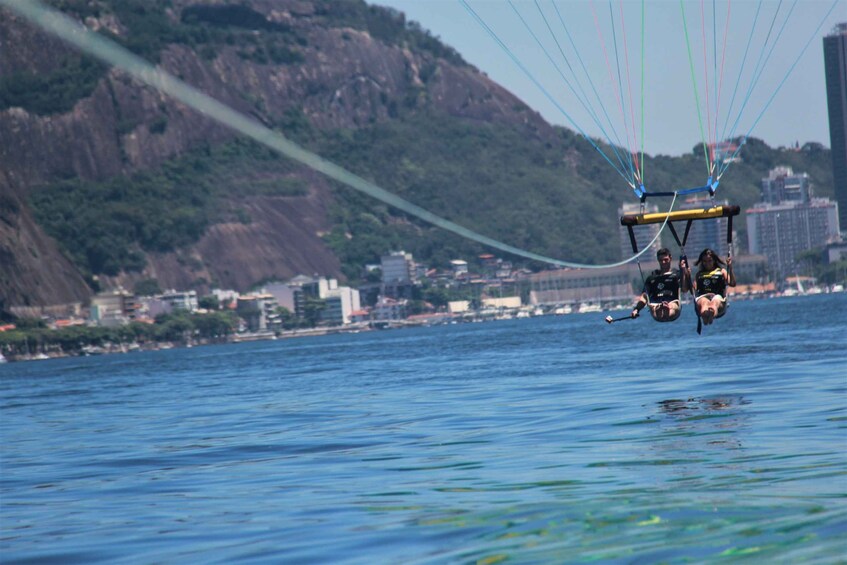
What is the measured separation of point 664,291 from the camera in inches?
833

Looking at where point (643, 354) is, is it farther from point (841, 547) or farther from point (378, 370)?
point (841, 547)

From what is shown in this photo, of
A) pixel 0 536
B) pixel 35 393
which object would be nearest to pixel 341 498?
pixel 0 536

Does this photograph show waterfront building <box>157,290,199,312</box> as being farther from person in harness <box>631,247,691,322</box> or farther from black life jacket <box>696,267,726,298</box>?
black life jacket <box>696,267,726,298</box>

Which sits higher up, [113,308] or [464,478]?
[464,478]

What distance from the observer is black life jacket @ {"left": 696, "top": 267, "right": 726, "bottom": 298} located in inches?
809

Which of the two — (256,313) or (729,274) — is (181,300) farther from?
(729,274)

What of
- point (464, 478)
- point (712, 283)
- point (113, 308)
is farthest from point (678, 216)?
point (113, 308)

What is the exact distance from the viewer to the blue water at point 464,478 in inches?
480

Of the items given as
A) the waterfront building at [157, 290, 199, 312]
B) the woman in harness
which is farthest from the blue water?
the waterfront building at [157, 290, 199, 312]

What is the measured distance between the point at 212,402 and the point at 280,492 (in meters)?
23.2

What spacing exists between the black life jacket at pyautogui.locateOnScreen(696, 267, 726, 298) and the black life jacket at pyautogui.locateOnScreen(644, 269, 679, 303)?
38 cm

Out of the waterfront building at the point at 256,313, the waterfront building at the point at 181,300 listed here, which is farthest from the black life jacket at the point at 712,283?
the waterfront building at the point at 256,313

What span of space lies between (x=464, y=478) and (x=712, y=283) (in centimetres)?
638

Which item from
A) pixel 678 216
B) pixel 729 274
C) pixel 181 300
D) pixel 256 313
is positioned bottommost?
pixel 256 313
